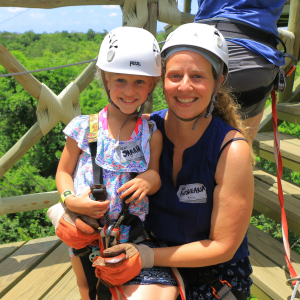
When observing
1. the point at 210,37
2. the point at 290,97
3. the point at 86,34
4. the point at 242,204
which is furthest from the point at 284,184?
the point at 86,34

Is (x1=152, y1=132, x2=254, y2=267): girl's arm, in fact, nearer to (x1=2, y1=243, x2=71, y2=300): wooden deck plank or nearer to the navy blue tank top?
the navy blue tank top

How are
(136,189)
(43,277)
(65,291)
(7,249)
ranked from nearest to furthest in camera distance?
(136,189) → (65,291) → (43,277) → (7,249)

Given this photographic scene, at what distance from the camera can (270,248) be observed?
90.7 inches

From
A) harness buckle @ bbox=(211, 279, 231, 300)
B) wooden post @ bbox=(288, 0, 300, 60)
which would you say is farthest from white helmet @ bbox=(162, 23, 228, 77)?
wooden post @ bbox=(288, 0, 300, 60)

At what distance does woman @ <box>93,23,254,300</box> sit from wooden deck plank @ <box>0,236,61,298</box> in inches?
45.0

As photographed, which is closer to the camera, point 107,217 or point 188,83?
point 188,83

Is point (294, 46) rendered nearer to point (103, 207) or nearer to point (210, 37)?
point (210, 37)

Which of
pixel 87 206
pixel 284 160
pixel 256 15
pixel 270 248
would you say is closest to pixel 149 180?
pixel 87 206

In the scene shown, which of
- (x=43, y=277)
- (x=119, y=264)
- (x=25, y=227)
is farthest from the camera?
(x=25, y=227)

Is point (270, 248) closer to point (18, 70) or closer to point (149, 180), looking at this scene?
point (149, 180)

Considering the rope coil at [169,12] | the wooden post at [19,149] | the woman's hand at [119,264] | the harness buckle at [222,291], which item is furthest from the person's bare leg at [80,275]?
the rope coil at [169,12]

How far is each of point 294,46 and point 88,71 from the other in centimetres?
209

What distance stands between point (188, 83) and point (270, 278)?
4.58 ft

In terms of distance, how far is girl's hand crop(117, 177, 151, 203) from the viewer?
1435 millimetres
